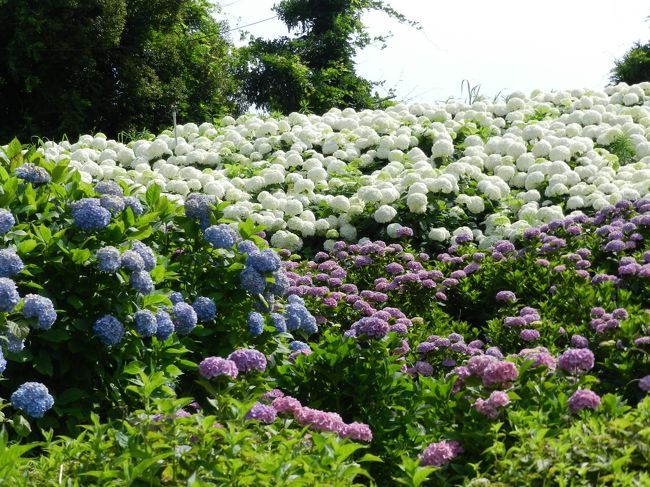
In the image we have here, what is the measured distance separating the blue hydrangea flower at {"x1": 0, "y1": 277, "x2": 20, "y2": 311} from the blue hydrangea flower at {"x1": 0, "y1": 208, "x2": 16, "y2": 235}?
41cm

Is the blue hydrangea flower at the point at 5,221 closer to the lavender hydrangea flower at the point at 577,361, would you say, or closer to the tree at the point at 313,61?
the lavender hydrangea flower at the point at 577,361

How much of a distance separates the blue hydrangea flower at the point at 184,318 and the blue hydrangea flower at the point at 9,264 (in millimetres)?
724

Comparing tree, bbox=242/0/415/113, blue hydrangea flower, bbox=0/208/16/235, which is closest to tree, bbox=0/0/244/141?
tree, bbox=242/0/415/113

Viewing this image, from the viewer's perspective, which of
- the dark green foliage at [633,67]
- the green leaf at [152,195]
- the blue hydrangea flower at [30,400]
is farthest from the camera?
the dark green foliage at [633,67]

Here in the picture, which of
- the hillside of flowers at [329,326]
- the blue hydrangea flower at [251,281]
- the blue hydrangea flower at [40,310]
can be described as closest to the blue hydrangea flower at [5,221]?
the hillside of flowers at [329,326]

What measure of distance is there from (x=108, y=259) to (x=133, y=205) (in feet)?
2.14

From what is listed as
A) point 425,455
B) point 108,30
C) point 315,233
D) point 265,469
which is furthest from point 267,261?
point 108,30

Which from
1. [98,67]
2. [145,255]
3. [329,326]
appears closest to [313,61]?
[98,67]

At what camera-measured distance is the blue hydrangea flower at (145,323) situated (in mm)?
3477

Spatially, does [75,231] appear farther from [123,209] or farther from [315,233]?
[315,233]

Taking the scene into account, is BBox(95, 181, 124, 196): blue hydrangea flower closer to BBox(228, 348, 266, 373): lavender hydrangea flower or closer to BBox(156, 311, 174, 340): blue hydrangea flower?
BBox(156, 311, 174, 340): blue hydrangea flower

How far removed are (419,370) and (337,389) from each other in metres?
0.87

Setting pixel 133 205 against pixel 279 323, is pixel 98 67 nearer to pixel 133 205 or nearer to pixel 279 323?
pixel 133 205

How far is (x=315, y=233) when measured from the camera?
737 centimetres
